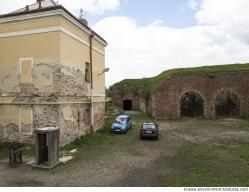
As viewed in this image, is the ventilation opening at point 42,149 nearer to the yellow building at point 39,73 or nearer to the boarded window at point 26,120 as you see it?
the yellow building at point 39,73

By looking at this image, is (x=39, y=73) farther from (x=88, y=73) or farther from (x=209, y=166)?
(x=209, y=166)

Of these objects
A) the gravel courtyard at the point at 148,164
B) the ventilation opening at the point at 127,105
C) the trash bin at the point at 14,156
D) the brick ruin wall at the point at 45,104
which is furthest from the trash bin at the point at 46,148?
the ventilation opening at the point at 127,105

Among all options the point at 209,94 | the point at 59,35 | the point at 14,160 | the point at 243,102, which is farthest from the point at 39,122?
the point at 243,102

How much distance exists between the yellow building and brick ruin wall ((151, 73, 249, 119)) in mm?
14791

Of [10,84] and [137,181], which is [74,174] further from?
[10,84]

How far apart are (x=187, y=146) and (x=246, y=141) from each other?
179 inches

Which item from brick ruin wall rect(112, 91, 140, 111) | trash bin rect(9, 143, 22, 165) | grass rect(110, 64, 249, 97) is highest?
grass rect(110, 64, 249, 97)

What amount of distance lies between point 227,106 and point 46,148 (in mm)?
28564

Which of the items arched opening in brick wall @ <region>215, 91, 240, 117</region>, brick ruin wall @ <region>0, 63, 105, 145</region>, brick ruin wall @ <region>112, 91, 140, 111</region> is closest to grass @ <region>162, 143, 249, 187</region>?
brick ruin wall @ <region>0, 63, 105, 145</region>

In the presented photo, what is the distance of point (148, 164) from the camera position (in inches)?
483

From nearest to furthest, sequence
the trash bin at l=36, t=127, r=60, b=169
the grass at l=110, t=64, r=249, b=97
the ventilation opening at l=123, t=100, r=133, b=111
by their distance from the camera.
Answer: the trash bin at l=36, t=127, r=60, b=169 < the grass at l=110, t=64, r=249, b=97 < the ventilation opening at l=123, t=100, r=133, b=111

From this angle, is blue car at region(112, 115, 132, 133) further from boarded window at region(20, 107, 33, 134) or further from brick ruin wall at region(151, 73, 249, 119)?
brick ruin wall at region(151, 73, 249, 119)

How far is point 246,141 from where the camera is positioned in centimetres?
1706

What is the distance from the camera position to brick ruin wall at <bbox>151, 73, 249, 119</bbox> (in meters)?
29.6
